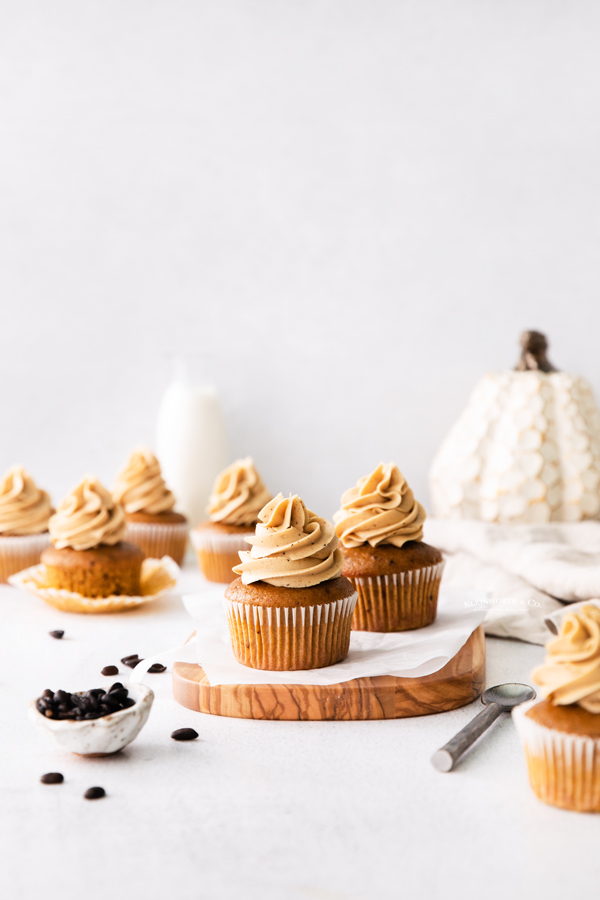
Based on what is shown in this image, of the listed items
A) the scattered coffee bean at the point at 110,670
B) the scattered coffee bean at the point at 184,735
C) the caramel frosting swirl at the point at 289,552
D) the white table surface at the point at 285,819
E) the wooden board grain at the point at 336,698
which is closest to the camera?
the white table surface at the point at 285,819

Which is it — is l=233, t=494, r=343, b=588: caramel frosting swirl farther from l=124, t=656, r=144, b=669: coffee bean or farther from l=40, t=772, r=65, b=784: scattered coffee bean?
l=40, t=772, r=65, b=784: scattered coffee bean

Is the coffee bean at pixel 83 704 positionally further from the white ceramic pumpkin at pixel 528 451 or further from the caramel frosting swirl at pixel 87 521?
the white ceramic pumpkin at pixel 528 451

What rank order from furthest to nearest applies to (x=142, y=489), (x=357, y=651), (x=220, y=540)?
(x=142, y=489), (x=220, y=540), (x=357, y=651)

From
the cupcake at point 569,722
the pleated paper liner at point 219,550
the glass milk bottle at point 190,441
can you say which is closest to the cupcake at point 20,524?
the pleated paper liner at point 219,550

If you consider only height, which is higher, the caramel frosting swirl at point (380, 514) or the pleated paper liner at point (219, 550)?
the caramel frosting swirl at point (380, 514)

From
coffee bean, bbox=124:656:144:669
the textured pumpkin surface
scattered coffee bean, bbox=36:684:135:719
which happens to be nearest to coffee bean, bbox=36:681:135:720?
scattered coffee bean, bbox=36:684:135:719

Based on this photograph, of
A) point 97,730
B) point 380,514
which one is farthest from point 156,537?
point 97,730

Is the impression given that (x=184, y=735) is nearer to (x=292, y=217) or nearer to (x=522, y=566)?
(x=522, y=566)
